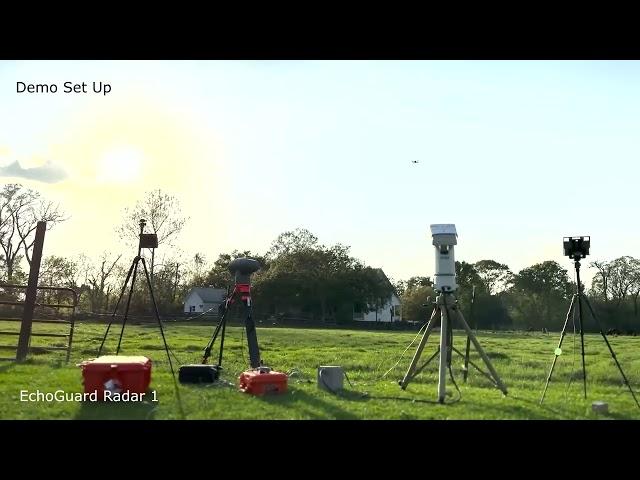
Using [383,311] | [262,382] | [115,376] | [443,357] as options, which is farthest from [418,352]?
[383,311]

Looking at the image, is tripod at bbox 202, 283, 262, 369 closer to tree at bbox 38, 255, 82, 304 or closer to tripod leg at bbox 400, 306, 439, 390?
tripod leg at bbox 400, 306, 439, 390

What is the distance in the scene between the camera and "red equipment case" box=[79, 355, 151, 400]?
7367 millimetres

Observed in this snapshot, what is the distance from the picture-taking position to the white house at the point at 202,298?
52.3 meters

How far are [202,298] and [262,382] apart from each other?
45.6m

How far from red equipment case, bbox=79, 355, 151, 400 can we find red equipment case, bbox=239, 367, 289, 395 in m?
1.27

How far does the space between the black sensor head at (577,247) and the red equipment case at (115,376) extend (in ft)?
19.4

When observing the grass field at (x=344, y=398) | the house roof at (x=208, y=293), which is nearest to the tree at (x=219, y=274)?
the house roof at (x=208, y=293)

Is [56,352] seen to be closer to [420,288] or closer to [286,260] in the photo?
[286,260]

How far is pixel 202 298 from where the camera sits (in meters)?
52.5

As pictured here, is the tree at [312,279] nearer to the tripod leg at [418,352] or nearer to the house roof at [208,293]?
the house roof at [208,293]

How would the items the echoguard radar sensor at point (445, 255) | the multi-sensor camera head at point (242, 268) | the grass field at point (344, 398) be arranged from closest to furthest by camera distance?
the grass field at point (344, 398) → the echoguard radar sensor at point (445, 255) → the multi-sensor camera head at point (242, 268)

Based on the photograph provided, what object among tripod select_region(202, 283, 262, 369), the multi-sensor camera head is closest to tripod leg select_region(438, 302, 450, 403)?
tripod select_region(202, 283, 262, 369)
